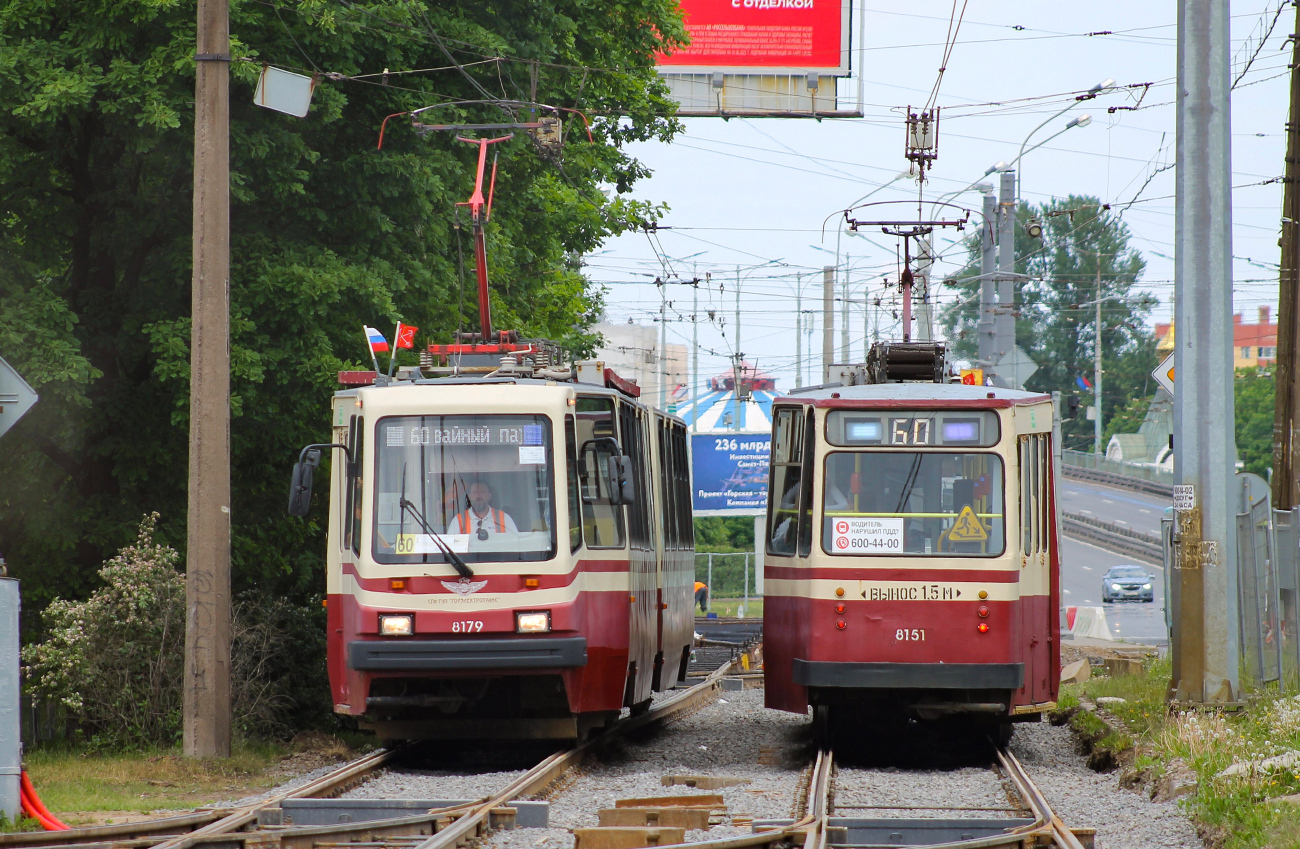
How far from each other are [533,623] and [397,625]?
98 centimetres

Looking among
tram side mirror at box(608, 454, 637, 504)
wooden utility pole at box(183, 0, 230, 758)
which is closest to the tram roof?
tram side mirror at box(608, 454, 637, 504)

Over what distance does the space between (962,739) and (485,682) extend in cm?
497

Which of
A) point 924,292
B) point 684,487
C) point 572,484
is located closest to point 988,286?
point 924,292

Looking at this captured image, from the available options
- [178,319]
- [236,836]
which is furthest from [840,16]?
[236,836]

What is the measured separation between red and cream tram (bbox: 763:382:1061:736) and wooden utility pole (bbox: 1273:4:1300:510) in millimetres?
7458

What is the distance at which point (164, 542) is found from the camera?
1769 centimetres

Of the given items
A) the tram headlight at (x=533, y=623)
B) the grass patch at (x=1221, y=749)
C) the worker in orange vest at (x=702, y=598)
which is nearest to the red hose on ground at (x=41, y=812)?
the tram headlight at (x=533, y=623)

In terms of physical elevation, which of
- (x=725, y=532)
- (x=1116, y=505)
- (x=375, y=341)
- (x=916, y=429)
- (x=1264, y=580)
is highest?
(x=375, y=341)

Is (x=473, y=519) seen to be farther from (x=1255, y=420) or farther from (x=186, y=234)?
(x=1255, y=420)

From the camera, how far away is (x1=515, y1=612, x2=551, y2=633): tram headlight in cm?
1204

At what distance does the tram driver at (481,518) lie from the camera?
12.2m

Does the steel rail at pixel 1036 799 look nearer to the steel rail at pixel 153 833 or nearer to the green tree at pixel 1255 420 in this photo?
the steel rail at pixel 153 833

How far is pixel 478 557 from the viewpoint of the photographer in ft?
39.8

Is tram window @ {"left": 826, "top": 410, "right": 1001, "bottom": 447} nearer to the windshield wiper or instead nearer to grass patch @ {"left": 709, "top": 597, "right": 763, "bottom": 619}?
the windshield wiper
